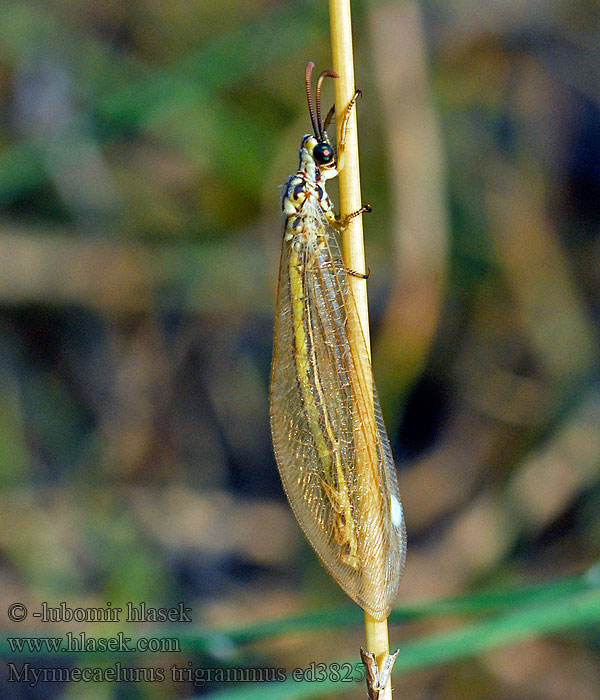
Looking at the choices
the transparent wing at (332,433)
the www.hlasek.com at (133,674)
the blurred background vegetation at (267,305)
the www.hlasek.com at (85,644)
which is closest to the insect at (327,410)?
the transparent wing at (332,433)

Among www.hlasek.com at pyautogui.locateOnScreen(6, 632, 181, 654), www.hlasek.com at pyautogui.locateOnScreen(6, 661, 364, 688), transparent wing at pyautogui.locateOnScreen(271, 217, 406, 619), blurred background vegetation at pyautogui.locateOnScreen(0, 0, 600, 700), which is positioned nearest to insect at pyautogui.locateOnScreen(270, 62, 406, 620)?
transparent wing at pyautogui.locateOnScreen(271, 217, 406, 619)

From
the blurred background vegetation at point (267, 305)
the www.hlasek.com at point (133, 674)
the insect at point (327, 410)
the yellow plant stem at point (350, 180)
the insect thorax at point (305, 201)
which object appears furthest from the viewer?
the blurred background vegetation at point (267, 305)

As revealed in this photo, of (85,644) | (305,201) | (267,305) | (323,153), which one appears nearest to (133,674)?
(85,644)

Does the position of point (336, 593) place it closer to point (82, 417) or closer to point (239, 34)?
point (82, 417)

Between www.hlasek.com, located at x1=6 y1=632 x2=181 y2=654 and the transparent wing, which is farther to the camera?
www.hlasek.com, located at x1=6 y1=632 x2=181 y2=654

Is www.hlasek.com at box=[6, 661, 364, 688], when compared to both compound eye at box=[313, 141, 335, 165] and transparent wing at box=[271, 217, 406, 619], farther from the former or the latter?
compound eye at box=[313, 141, 335, 165]

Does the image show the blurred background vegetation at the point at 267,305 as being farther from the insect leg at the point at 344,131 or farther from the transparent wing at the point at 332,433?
the insect leg at the point at 344,131
